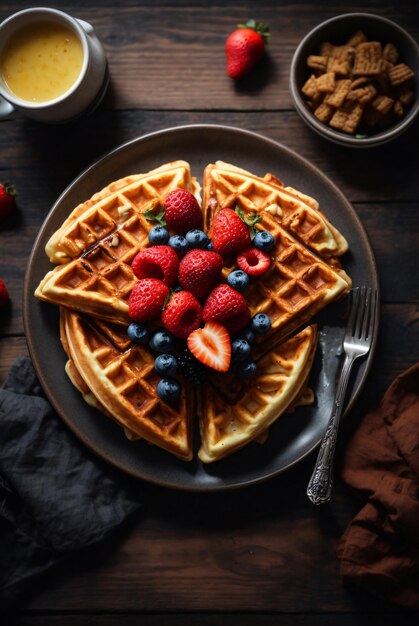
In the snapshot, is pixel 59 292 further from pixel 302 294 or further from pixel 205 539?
pixel 205 539

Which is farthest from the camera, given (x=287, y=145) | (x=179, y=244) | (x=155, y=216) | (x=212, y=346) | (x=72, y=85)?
(x=287, y=145)

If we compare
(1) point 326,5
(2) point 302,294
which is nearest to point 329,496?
(2) point 302,294

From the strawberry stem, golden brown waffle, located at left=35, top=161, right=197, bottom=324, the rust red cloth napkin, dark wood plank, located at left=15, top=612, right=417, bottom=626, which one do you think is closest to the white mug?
golden brown waffle, located at left=35, top=161, right=197, bottom=324

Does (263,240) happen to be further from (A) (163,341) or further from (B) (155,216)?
(A) (163,341)

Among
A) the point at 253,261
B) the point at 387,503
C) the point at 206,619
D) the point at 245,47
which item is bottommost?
the point at 206,619

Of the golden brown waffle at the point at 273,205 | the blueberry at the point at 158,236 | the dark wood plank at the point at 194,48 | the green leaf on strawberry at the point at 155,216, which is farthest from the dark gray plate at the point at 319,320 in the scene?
A: the blueberry at the point at 158,236

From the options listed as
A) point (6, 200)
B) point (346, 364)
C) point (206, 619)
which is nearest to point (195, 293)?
point (346, 364)

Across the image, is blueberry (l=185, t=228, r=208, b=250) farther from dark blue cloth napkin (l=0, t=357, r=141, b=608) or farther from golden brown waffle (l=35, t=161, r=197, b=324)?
dark blue cloth napkin (l=0, t=357, r=141, b=608)
